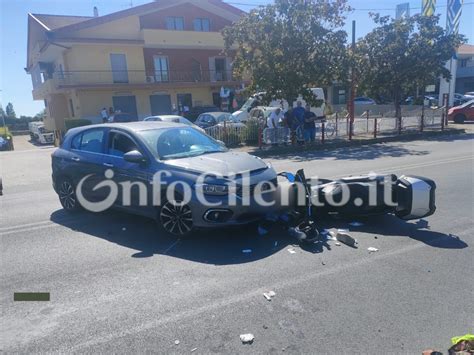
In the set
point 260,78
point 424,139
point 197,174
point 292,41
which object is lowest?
point 424,139

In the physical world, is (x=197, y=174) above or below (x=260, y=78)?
below

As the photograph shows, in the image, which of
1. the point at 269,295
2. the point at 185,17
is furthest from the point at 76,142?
the point at 185,17

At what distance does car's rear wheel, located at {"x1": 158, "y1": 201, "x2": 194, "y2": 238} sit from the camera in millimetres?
5008

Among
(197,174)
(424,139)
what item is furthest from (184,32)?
(197,174)

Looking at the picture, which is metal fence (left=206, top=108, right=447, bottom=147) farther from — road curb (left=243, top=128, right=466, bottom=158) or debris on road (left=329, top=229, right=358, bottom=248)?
debris on road (left=329, top=229, right=358, bottom=248)

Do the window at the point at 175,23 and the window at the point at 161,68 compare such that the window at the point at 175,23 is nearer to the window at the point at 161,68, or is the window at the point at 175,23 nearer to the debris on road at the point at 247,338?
the window at the point at 161,68

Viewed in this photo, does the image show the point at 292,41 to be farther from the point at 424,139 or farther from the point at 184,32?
the point at 184,32

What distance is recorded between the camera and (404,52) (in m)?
19.8

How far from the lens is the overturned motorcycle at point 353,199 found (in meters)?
5.07

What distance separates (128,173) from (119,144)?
582 millimetres

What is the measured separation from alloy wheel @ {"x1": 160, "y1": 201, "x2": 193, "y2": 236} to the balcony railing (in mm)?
26897

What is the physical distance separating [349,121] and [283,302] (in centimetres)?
1622

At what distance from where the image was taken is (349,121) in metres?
18.4

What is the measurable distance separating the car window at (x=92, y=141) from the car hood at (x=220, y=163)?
1594 mm
